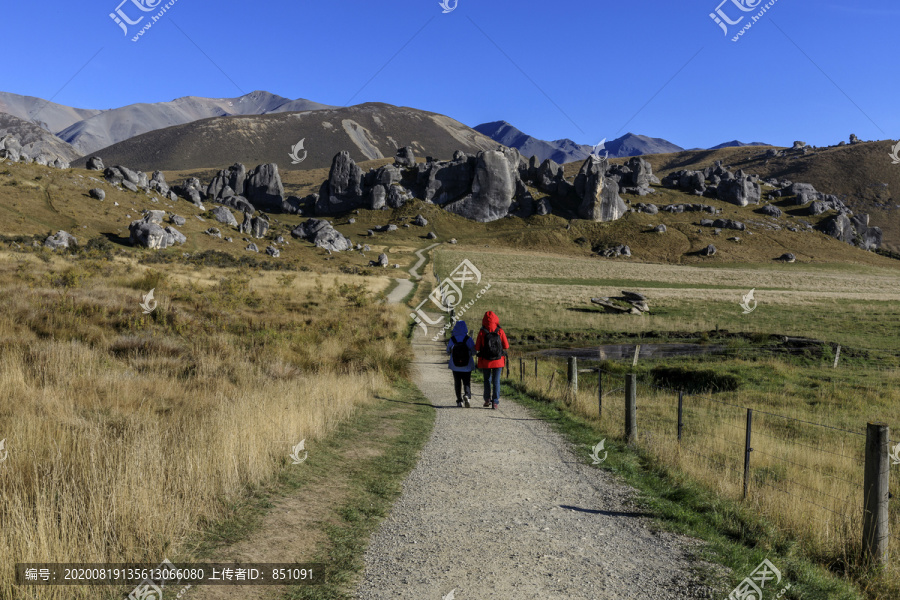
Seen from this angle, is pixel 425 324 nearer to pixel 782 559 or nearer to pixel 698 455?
pixel 698 455

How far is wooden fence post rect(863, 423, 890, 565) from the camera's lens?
16.4 ft

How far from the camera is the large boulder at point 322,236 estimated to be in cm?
8012

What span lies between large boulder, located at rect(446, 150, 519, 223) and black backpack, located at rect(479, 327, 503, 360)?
4264 inches

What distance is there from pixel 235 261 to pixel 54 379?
147ft

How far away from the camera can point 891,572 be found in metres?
4.89

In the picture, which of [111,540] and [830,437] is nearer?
[111,540]

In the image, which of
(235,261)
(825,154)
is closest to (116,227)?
(235,261)

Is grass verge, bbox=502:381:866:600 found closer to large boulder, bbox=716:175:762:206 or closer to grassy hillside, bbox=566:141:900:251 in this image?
large boulder, bbox=716:175:762:206

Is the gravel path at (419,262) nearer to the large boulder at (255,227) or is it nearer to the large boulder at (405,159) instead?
the large boulder at (255,227)

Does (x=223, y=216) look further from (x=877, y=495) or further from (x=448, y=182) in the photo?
(x=877, y=495)

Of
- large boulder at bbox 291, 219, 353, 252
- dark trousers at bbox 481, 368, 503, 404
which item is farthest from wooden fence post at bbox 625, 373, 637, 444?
large boulder at bbox 291, 219, 353, 252

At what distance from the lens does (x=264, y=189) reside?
125625 mm

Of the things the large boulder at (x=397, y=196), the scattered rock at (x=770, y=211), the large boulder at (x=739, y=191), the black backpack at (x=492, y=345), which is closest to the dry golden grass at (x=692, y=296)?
the black backpack at (x=492, y=345)

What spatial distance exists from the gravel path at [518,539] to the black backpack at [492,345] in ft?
10.9
